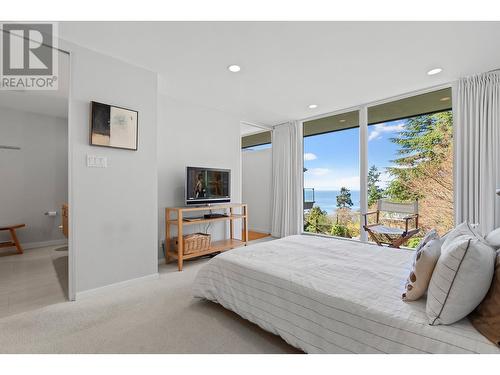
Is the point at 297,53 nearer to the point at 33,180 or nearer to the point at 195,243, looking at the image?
the point at 195,243

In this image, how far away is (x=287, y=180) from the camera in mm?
4996

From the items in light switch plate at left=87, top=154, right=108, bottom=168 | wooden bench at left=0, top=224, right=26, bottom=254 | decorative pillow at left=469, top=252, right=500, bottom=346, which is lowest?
wooden bench at left=0, top=224, right=26, bottom=254

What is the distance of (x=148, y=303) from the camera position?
7.07 ft

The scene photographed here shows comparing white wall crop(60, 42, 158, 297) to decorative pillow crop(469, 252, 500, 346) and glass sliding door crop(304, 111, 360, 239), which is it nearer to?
decorative pillow crop(469, 252, 500, 346)

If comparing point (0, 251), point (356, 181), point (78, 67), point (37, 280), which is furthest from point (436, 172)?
point (0, 251)

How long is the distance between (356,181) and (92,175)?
13.0ft

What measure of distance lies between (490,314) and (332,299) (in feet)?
2.11

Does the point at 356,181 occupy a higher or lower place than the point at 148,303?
higher

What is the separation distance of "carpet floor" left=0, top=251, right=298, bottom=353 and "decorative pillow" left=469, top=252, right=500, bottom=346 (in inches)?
38.2

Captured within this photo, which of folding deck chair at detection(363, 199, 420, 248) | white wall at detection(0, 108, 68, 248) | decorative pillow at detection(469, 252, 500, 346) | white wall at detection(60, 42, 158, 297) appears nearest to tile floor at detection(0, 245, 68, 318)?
white wall at detection(60, 42, 158, 297)

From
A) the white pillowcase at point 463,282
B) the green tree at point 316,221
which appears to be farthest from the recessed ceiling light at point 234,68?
the green tree at point 316,221

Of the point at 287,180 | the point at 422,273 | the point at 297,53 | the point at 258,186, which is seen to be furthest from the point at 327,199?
the point at 422,273

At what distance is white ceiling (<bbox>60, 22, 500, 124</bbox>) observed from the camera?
2.01 metres
